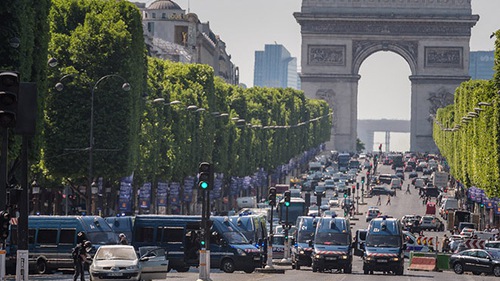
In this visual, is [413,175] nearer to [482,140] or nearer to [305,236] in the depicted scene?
[482,140]

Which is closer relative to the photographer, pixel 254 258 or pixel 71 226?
pixel 71 226

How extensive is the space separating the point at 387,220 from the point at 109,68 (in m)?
19.9

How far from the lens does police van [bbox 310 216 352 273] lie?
66188 mm

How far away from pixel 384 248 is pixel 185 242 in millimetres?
9528

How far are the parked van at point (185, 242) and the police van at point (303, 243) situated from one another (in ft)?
19.7

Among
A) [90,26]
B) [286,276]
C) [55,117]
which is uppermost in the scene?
[90,26]

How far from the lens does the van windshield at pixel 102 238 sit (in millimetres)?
59219

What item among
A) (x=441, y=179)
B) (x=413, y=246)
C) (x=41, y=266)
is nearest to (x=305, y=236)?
(x=413, y=246)

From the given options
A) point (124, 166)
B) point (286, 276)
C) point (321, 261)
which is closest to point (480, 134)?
point (124, 166)

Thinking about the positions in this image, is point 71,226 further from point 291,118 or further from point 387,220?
point 291,118

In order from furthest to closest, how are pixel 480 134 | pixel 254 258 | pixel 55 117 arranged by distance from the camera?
pixel 480 134 < pixel 55 117 < pixel 254 258

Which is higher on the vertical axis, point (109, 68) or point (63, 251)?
point (109, 68)

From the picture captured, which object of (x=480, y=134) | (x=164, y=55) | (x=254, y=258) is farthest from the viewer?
(x=164, y=55)

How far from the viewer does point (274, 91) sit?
610ft
